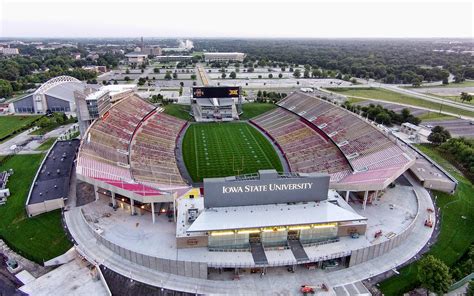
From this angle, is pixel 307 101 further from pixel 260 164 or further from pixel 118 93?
pixel 118 93

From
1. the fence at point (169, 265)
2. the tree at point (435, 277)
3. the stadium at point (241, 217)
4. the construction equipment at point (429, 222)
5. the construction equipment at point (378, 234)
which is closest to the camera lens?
the tree at point (435, 277)

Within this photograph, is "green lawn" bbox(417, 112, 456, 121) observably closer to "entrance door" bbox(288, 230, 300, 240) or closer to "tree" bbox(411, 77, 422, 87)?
"tree" bbox(411, 77, 422, 87)

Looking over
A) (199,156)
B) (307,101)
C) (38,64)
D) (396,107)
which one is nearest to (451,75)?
(396,107)

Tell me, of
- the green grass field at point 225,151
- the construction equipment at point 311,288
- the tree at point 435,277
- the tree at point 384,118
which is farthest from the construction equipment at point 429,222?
the tree at point 384,118

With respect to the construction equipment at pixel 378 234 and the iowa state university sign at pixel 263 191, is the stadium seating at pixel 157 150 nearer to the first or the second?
the iowa state university sign at pixel 263 191

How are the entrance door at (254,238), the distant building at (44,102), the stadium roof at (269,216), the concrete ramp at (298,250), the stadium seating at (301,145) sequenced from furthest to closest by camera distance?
1. the distant building at (44,102)
2. the stadium seating at (301,145)
3. the entrance door at (254,238)
4. the stadium roof at (269,216)
5. the concrete ramp at (298,250)

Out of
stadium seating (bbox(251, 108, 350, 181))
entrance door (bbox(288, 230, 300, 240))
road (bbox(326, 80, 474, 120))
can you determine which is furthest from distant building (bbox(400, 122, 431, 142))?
entrance door (bbox(288, 230, 300, 240))
